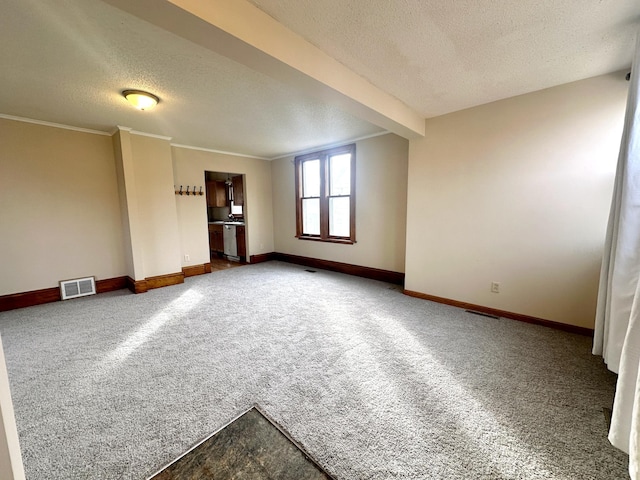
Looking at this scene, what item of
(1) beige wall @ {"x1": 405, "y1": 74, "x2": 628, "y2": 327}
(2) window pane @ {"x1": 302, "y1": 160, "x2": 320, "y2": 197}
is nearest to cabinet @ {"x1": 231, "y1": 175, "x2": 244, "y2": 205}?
(2) window pane @ {"x1": 302, "y1": 160, "x2": 320, "y2": 197}

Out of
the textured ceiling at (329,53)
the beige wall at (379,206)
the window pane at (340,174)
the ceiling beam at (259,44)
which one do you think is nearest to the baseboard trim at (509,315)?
the beige wall at (379,206)

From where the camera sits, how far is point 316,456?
127 cm

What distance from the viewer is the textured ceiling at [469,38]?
1488 mm

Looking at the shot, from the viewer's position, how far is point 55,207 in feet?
11.3

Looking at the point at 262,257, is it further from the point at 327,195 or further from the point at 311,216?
the point at 327,195

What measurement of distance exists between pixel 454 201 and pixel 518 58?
Result: 1.45 metres

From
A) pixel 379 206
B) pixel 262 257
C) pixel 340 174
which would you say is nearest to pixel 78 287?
pixel 262 257

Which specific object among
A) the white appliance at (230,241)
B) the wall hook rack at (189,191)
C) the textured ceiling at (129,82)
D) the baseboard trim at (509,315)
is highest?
the textured ceiling at (129,82)

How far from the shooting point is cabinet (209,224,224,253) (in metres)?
6.70

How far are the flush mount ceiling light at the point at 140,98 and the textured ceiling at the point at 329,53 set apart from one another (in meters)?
0.09

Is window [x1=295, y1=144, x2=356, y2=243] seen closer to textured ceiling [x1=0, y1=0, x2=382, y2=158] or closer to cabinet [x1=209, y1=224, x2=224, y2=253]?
textured ceiling [x1=0, y1=0, x2=382, y2=158]

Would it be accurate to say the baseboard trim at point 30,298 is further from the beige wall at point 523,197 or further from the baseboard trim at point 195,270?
A: the beige wall at point 523,197

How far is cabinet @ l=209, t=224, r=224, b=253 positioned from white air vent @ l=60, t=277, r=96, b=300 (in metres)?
3.08

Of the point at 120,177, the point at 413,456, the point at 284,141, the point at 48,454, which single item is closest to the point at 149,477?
the point at 48,454
